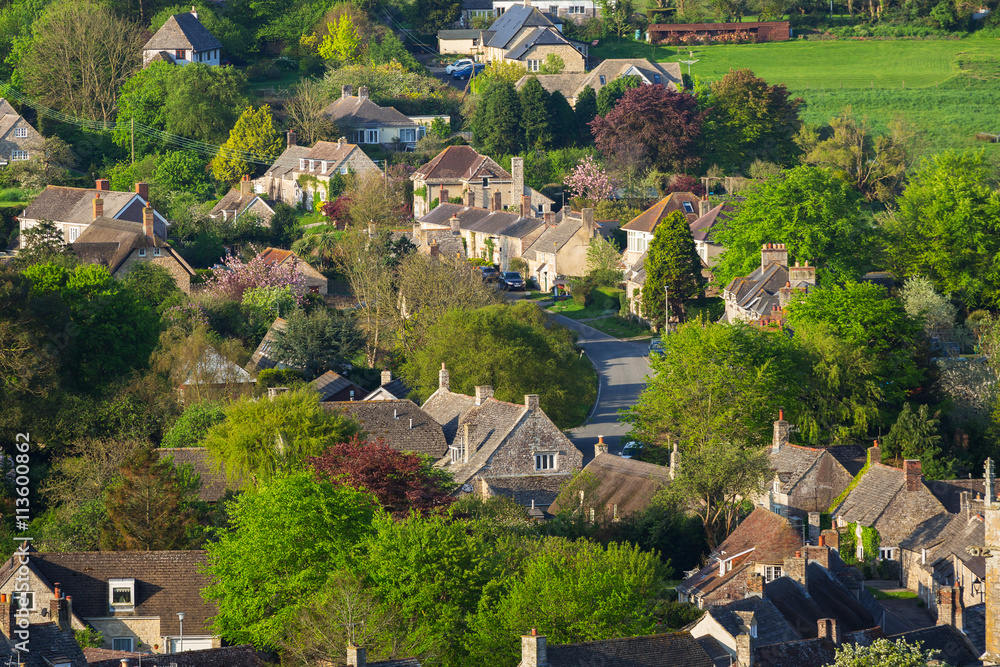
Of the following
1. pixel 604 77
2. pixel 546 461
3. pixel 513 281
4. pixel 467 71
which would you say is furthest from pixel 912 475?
pixel 467 71

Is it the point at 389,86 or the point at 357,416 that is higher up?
the point at 389,86

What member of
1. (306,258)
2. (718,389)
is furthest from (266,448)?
(306,258)

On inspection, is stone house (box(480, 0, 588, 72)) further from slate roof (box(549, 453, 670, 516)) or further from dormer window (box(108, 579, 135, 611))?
dormer window (box(108, 579, 135, 611))

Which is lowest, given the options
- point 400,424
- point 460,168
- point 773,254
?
point 400,424

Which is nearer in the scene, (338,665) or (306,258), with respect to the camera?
(338,665)

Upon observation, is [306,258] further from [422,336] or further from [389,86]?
[389,86]

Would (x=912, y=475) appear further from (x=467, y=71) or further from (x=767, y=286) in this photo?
(x=467, y=71)
